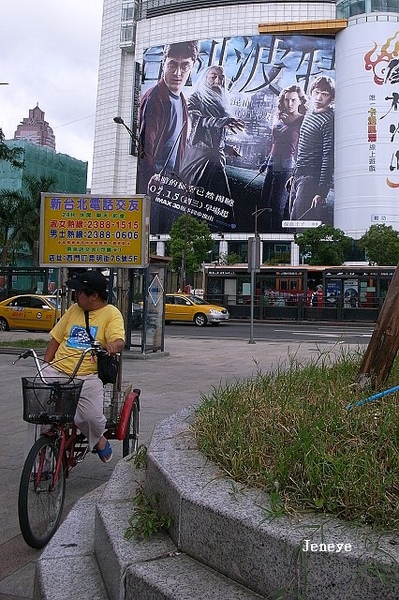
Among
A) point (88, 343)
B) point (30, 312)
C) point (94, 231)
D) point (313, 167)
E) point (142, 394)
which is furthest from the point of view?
point (313, 167)

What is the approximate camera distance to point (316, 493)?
2.55m

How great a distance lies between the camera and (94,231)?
45.6 feet

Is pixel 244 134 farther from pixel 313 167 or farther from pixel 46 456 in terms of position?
pixel 46 456

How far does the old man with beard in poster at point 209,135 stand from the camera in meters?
71.9

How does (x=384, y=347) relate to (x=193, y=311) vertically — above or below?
above

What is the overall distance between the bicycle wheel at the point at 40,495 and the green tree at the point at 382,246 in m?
50.2

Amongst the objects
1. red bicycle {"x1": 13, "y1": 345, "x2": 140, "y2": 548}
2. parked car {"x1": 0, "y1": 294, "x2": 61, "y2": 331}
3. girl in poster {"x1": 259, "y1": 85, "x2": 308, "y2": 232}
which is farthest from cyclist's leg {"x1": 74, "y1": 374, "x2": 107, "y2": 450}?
girl in poster {"x1": 259, "y1": 85, "x2": 308, "y2": 232}

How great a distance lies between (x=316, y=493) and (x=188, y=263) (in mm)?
48235

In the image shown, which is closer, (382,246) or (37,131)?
(382,246)

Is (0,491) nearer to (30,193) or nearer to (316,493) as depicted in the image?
(316,493)

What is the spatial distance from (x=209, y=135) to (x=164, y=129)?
5614mm

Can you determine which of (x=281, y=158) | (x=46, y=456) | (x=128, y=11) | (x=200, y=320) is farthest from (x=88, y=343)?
(x=128, y=11)

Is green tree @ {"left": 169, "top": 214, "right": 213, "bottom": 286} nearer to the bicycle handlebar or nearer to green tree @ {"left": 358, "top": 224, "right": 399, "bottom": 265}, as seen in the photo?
green tree @ {"left": 358, "top": 224, "right": 399, "bottom": 265}

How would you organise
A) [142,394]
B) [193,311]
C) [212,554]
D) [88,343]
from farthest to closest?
[193,311]
[142,394]
[88,343]
[212,554]
